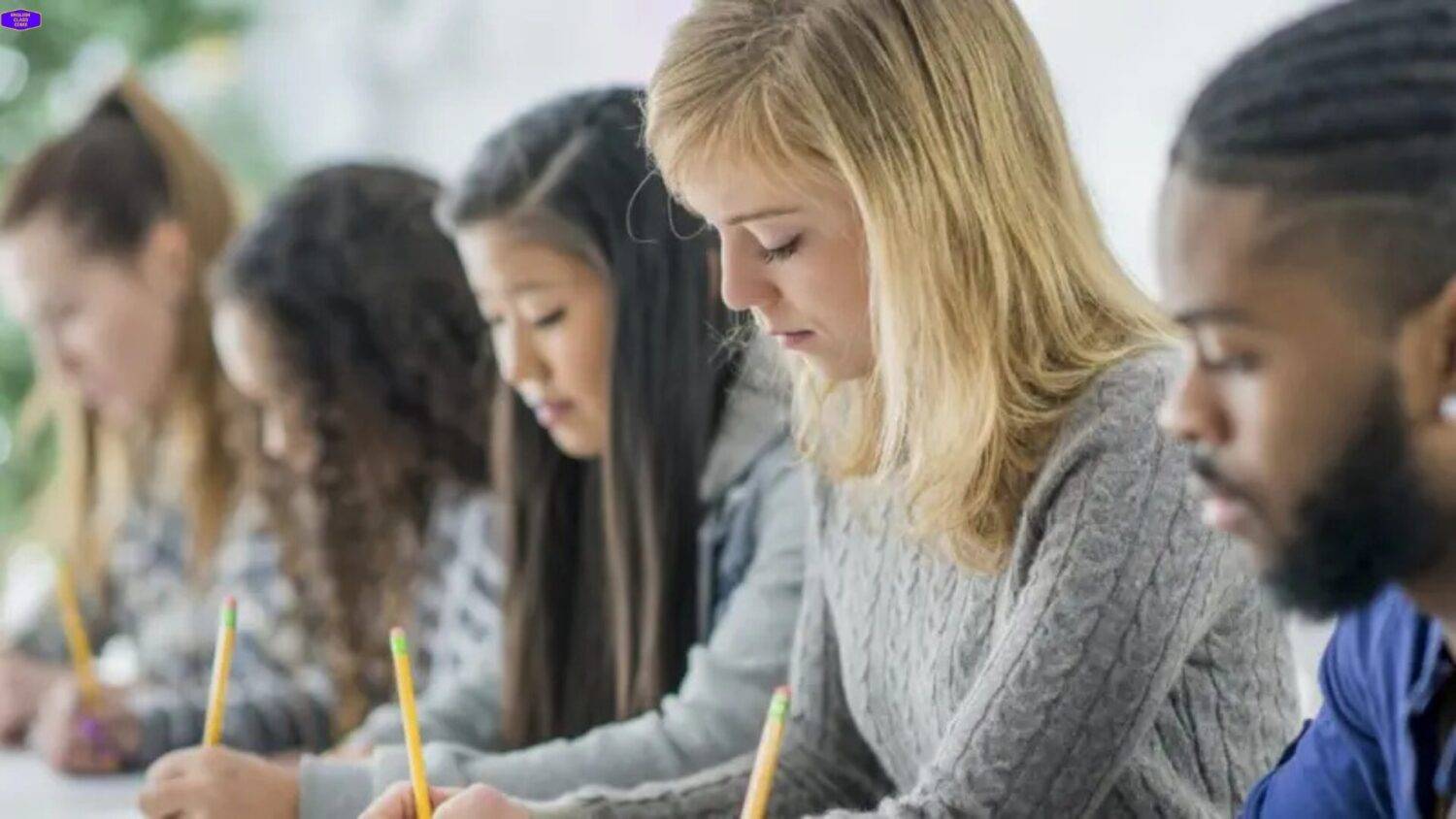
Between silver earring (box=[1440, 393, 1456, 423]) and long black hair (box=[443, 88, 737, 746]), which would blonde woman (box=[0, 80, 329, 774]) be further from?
silver earring (box=[1440, 393, 1456, 423])

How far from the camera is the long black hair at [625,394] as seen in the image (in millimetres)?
1336

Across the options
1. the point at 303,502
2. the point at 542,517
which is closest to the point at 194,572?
the point at 303,502

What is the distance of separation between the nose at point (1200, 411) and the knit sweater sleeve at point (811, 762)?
47 cm

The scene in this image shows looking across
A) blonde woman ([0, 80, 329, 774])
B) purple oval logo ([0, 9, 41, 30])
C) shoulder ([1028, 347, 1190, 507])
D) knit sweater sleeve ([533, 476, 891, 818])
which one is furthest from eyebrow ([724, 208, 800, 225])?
purple oval logo ([0, 9, 41, 30])

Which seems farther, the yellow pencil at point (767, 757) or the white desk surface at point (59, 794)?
the white desk surface at point (59, 794)

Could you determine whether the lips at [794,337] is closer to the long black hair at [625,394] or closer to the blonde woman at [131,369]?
the long black hair at [625,394]

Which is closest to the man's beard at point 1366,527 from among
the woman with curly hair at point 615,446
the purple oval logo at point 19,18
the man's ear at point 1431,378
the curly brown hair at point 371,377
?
the man's ear at point 1431,378

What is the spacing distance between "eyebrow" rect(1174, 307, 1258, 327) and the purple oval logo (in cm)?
188

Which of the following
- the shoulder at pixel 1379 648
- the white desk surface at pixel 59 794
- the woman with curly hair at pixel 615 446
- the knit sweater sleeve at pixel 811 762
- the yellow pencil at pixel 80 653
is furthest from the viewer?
the yellow pencil at pixel 80 653

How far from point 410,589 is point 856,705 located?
24.1 inches

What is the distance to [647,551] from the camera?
1.34m

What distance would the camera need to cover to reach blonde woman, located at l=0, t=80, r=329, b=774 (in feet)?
6.08

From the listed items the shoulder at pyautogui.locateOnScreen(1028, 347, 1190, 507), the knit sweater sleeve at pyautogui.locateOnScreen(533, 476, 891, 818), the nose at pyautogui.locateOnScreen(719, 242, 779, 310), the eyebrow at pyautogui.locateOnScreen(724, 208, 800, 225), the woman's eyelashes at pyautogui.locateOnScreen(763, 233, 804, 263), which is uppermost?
the eyebrow at pyautogui.locateOnScreen(724, 208, 800, 225)

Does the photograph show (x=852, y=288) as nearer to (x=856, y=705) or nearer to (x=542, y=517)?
(x=856, y=705)
